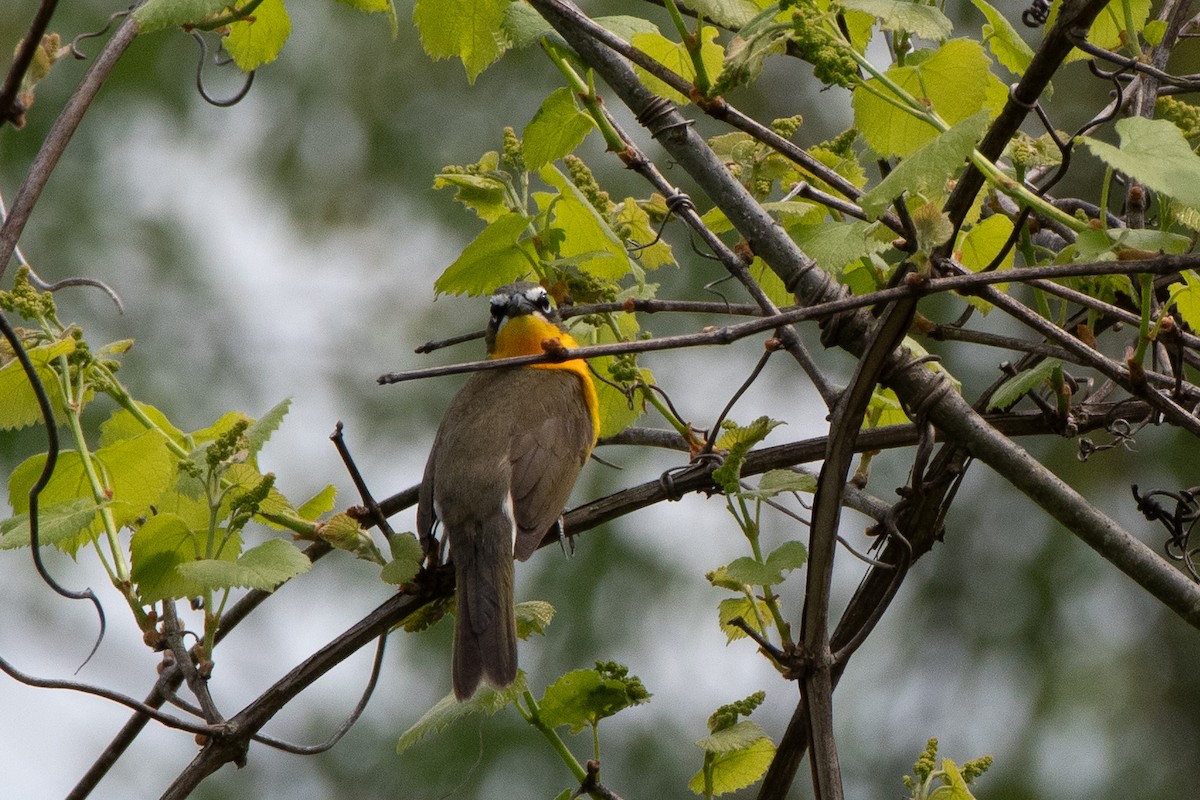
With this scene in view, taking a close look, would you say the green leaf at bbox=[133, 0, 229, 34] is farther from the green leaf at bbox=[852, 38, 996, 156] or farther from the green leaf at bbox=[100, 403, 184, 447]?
the green leaf at bbox=[852, 38, 996, 156]

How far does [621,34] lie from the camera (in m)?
2.53

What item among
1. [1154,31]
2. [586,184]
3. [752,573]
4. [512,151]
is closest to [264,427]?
[512,151]

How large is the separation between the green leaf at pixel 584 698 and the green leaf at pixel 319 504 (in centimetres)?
63

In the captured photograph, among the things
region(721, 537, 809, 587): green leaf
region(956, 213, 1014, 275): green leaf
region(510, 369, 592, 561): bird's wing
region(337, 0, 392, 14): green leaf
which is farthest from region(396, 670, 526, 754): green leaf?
region(337, 0, 392, 14): green leaf

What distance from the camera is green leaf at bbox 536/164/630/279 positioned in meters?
2.63

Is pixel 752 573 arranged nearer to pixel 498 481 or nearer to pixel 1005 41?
pixel 1005 41

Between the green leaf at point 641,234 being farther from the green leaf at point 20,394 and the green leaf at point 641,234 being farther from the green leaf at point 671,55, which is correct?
the green leaf at point 20,394

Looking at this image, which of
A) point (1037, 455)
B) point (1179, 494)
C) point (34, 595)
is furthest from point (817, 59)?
point (34, 595)

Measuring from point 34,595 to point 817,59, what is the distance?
8899 millimetres

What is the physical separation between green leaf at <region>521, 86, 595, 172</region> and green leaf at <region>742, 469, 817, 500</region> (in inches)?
29.8

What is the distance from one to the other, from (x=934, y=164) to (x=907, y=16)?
1.18ft

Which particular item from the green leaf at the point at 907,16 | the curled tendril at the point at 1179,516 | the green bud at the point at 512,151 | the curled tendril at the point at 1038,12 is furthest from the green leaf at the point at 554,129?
the curled tendril at the point at 1179,516

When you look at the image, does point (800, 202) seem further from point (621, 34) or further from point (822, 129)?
point (822, 129)

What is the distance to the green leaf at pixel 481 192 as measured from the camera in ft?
8.55
